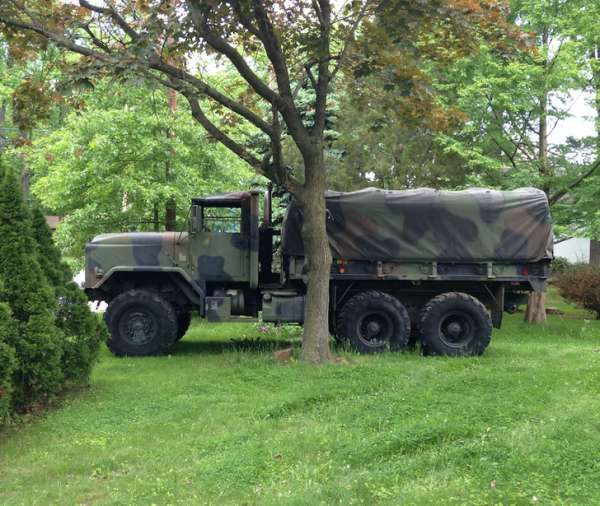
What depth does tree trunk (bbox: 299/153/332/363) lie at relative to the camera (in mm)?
9164

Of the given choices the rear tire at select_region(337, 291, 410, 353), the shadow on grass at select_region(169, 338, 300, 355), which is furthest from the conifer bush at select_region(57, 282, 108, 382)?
the rear tire at select_region(337, 291, 410, 353)

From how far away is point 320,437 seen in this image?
576cm

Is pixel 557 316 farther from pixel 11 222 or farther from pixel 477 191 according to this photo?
pixel 11 222

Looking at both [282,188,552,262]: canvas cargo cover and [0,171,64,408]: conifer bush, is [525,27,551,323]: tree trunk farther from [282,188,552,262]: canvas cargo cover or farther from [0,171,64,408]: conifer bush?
[0,171,64,408]: conifer bush

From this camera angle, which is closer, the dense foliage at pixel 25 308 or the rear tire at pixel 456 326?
the dense foliage at pixel 25 308

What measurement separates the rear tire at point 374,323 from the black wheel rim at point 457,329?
0.61 metres

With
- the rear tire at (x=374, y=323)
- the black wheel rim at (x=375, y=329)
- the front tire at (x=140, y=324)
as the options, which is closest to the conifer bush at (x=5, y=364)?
the front tire at (x=140, y=324)

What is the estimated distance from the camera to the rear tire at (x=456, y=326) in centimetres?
1030

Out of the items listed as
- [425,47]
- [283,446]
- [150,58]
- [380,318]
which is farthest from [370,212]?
[283,446]

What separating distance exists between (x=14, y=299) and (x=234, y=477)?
312 centimetres

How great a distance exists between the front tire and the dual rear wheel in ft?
9.02

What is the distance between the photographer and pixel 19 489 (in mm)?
4953

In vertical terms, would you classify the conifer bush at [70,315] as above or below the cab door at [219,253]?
below

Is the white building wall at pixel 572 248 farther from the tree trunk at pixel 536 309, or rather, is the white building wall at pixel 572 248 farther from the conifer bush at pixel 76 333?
the conifer bush at pixel 76 333
